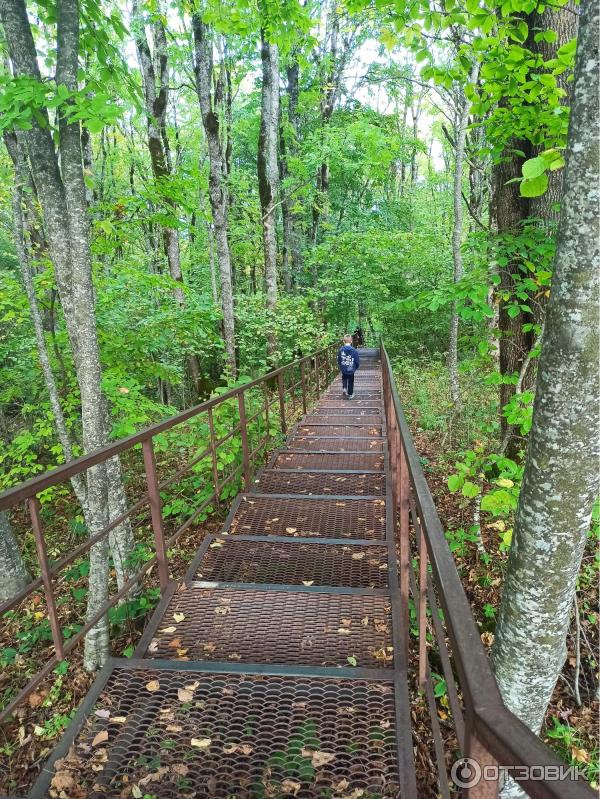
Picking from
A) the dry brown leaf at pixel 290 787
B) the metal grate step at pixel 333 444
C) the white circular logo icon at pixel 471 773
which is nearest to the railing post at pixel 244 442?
the metal grate step at pixel 333 444

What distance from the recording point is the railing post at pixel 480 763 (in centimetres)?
86

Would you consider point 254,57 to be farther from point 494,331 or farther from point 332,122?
point 494,331

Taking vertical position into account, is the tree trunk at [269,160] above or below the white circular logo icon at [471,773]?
above

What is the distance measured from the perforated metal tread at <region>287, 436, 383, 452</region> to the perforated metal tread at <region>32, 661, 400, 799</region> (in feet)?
15.1

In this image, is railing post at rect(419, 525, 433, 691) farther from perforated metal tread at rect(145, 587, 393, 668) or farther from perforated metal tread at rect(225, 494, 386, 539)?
perforated metal tread at rect(225, 494, 386, 539)

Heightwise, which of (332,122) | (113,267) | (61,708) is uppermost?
(332,122)

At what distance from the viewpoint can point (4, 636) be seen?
511 cm

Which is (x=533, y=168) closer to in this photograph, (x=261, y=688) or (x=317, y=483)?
(x=261, y=688)

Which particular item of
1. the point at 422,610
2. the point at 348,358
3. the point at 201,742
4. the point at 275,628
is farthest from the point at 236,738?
the point at 348,358

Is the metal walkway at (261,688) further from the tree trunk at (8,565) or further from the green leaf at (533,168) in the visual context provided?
the tree trunk at (8,565)

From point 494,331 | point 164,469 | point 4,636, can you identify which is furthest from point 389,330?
point 4,636

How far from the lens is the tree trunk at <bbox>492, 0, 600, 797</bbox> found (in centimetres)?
166

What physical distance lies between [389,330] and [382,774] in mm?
20587

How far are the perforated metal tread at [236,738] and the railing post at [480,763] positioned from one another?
3.99ft
